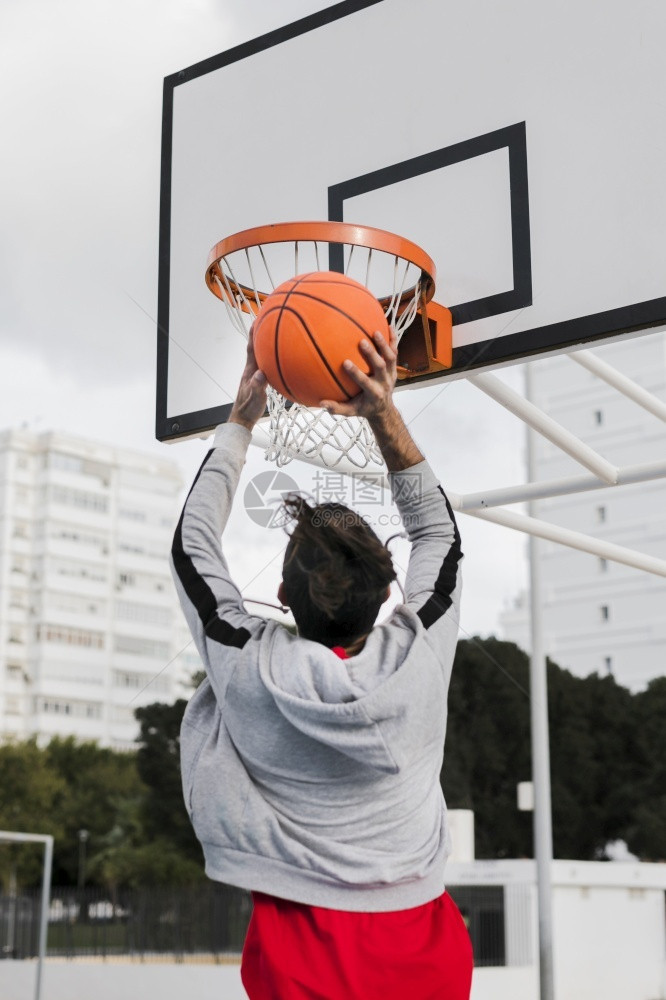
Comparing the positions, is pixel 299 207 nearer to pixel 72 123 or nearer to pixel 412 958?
pixel 412 958

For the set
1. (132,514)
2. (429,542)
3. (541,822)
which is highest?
(132,514)

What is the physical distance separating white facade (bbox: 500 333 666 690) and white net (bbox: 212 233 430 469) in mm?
30602

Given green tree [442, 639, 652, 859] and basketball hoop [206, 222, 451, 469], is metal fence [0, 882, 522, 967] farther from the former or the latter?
basketball hoop [206, 222, 451, 469]

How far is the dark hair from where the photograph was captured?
5.69 feet

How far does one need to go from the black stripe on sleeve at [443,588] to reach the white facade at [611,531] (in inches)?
1248

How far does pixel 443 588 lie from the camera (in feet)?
6.12

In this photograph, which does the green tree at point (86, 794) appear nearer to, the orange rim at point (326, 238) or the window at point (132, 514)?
the window at point (132, 514)

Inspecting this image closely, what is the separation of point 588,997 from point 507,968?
62.5 inches

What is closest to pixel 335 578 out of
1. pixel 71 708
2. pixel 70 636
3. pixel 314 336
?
pixel 314 336

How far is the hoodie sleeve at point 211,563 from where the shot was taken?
1.79 meters

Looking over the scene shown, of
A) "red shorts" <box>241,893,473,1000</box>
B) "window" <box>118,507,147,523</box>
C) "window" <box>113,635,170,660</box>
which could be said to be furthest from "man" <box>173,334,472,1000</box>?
"window" <box>118,507,147,523</box>

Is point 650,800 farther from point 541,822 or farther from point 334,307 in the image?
point 334,307

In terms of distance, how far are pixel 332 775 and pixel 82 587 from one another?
5367 centimetres

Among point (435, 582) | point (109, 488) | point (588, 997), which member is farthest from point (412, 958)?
point (109, 488)
